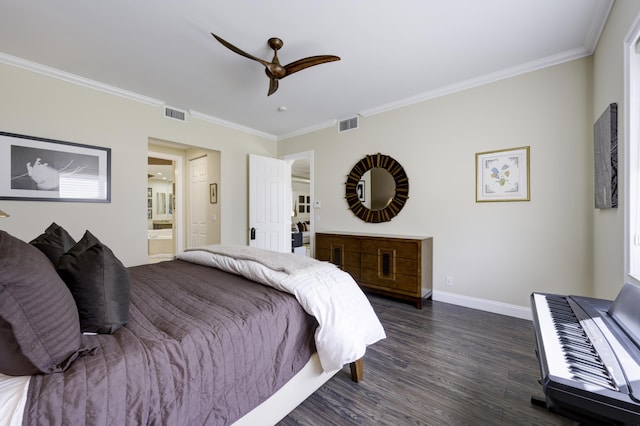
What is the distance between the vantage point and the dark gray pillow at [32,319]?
770 millimetres

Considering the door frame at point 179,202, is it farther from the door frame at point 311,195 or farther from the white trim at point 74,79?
the door frame at point 311,195

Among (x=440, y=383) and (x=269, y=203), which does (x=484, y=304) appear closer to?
(x=440, y=383)

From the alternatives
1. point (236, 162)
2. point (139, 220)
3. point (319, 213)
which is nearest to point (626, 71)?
point (319, 213)

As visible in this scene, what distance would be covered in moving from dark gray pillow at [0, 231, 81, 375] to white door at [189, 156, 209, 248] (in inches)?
157

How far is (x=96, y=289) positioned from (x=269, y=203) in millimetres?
3650

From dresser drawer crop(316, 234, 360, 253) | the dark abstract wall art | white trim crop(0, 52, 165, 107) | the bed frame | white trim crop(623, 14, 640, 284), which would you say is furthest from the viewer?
dresser drawer crop(316, 234, 360, 253)

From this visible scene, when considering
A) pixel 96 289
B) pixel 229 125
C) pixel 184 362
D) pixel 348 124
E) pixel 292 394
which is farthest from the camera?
pixel 229 125

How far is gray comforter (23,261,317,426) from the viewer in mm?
810

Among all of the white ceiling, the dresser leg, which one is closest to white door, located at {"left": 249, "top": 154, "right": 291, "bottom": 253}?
the white ceiling

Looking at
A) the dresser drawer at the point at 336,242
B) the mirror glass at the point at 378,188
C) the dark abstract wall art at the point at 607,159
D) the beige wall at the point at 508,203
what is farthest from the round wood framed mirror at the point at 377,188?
the dark abstract wall art at the point at 607,159

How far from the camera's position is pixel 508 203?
2.92 meters

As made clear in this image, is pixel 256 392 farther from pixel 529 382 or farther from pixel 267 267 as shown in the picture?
pixel 529 382

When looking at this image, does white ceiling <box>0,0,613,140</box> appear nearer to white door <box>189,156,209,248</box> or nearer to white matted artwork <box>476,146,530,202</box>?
white matted artwork <box>476,146,530,202</box>

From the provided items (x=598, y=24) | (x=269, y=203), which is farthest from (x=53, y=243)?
(x=598, y=24)
